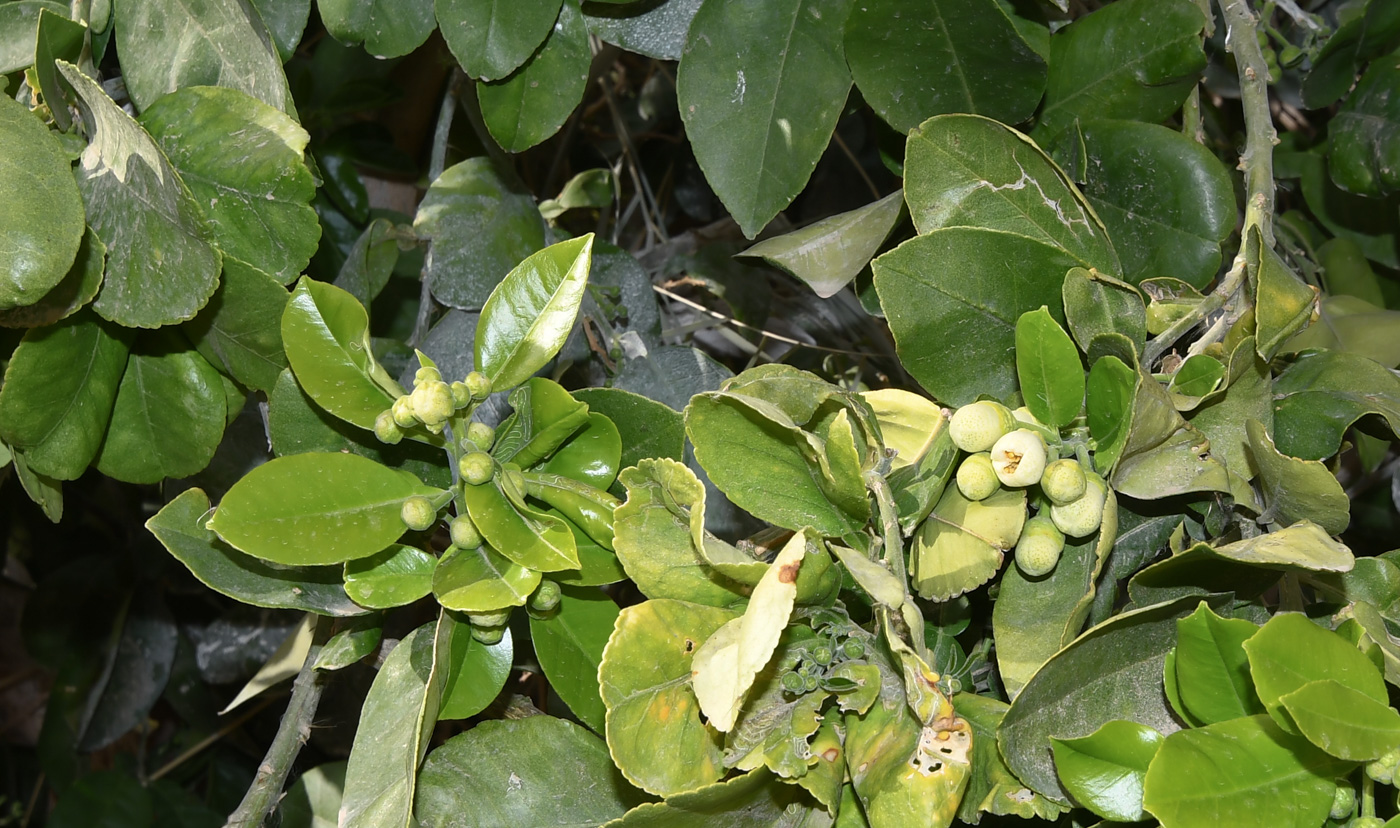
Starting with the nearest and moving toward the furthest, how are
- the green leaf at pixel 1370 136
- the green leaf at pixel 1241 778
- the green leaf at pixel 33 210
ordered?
the green leaf at pixel 1241 778
the green leaf at pixel 33 210
the green leaf at pixel 1370 136

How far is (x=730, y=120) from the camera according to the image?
1.96ft

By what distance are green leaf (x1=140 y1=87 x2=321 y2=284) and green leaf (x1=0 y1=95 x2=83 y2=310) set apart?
79 millimetres

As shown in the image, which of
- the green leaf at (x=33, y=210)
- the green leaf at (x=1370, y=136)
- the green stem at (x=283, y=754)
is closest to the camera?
the green leaf at (x=33, y=210)

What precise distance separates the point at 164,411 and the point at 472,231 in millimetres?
227

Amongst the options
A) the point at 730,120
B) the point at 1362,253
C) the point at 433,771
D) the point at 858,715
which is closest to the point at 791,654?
the point at 858,715

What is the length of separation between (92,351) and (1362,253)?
0.87 metres

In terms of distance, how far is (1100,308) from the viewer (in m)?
0.44

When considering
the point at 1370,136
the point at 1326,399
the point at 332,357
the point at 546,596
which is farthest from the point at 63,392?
the point at 1370,136

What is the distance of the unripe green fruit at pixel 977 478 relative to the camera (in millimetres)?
399

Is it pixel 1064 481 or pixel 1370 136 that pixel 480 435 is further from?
pixel 1370 136

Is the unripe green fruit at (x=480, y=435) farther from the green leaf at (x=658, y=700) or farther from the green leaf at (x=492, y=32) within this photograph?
the green leaf at (x=492, y=32)

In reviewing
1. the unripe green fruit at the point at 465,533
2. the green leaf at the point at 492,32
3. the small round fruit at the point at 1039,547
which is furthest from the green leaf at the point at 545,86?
the small round fruit at the point at 1039,547

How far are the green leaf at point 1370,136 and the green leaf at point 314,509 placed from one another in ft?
2.14

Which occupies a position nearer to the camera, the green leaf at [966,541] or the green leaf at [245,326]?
the green leaf at [966,541]
